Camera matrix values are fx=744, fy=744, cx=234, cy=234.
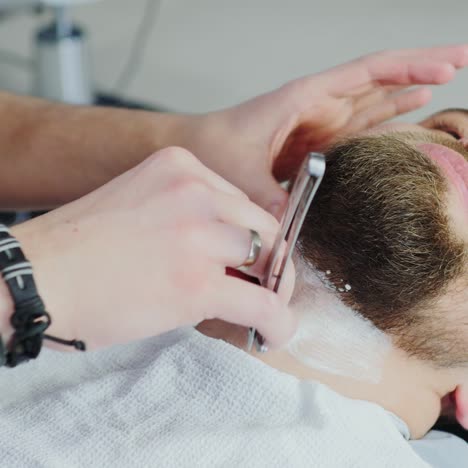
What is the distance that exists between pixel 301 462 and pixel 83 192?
62cm

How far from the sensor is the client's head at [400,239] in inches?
35.7

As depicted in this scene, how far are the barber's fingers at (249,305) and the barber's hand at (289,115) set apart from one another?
0.27 meters

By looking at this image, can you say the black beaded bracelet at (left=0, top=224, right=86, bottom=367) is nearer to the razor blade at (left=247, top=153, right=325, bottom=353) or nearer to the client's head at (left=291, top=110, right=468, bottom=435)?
the razor blade at (left=247, top=153, right=325, bottom=353)

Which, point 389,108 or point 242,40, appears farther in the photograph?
point 242,40

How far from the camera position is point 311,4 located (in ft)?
8.44

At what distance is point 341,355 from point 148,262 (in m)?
0.35

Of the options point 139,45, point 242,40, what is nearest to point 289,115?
point 242,40

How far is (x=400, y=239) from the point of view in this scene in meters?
0.90

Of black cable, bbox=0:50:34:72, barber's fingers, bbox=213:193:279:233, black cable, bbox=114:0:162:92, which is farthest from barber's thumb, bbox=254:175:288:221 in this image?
black cable, bbox=0:50:34:72

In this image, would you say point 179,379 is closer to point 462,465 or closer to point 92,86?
point 462,465

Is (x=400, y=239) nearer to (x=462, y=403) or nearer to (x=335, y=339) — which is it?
(x=335, y=339)

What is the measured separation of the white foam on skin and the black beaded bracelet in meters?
0.36

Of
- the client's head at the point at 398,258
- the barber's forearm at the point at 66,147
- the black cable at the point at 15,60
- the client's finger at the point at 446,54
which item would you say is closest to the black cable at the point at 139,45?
the black cable at the point at 15,60

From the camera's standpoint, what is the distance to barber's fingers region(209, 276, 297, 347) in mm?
717
